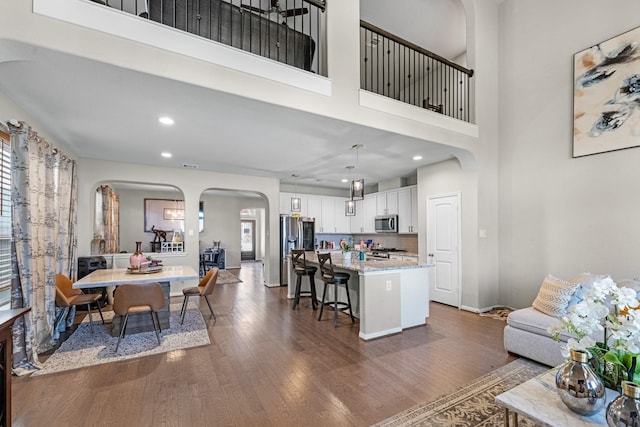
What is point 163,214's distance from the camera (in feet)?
32.9

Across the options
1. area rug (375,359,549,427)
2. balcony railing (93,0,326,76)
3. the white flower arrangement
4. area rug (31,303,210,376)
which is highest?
balcony railing (93,0,326,76)

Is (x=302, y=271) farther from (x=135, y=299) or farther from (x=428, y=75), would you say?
(x=428, y=75)

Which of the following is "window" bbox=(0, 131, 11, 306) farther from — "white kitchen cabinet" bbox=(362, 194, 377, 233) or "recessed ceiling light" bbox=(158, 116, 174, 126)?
"white kitchen cabinet" bbox=(362, 194, 377, 233)

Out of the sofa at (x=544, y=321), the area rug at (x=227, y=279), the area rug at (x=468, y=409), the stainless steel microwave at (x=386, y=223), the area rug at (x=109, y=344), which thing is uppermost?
the stainless steel microwave at (x=386, y=223)

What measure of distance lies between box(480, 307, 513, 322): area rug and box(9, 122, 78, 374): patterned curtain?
594cm

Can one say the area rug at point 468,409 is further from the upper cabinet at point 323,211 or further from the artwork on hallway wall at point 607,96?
the upper cabinet at point 323,211

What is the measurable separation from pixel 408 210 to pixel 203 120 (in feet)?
16.2

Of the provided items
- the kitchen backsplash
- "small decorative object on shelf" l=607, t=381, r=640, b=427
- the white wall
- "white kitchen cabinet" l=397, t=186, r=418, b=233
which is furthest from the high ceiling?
"small decorative object on shelf" l=607, t=381, r=640, b=427

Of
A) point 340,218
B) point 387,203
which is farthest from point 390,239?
point 340,218

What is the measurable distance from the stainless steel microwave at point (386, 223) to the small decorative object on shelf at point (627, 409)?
5.83 meters

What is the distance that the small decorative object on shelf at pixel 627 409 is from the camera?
4.13 ft

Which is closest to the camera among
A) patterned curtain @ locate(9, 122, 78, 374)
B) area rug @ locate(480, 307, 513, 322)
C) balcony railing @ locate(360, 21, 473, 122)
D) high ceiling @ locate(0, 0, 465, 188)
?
high ceiling @ locate(0, 0, 465, 188)

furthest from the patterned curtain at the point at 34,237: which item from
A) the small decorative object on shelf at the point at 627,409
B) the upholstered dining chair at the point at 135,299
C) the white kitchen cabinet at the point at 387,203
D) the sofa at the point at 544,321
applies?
the white kitchen cabinet at the point at 387,203

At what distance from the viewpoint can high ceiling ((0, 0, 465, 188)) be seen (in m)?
2.57
